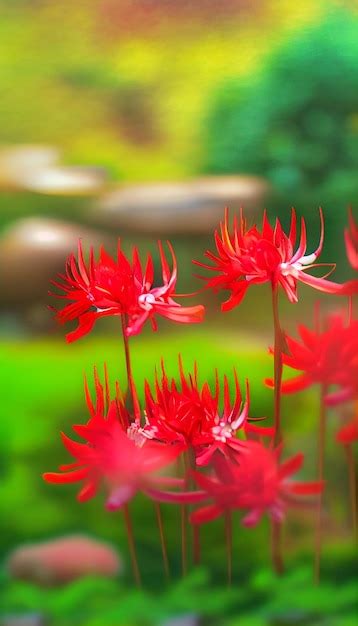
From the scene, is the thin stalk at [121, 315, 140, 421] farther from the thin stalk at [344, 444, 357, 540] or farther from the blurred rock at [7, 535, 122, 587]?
the thin stalk at [344, 444, 357, 540]

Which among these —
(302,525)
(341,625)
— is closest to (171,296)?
(302,525)

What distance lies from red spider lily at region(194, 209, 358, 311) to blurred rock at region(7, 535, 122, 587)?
428 mm

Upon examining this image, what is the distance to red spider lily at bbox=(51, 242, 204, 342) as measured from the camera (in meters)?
1.08

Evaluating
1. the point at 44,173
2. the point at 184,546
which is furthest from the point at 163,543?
the point at 44,173

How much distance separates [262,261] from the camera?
105 cm

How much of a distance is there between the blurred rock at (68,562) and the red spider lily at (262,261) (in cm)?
43

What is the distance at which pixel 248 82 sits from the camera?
1.09 metres

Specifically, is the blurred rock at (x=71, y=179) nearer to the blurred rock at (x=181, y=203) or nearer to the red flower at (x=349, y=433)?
the blurred rock at (x=181, y=203)

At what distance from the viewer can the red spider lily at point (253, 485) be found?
3.41ft

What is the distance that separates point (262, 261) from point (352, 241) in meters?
0.15

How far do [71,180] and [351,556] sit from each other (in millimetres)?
733

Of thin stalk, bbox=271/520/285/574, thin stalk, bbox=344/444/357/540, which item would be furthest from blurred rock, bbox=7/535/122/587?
thin stalk, bbox=344/444/357/540

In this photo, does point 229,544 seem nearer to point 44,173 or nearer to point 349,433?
point 349,433

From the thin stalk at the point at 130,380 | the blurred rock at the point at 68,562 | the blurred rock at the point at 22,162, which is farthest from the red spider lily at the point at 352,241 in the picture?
the blurred rock at the point at 68,562
